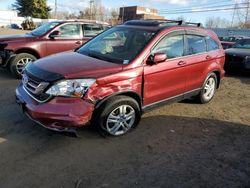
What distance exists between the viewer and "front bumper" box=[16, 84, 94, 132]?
3.79 m

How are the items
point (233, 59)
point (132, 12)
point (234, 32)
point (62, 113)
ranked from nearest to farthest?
point (62, 113)
point (233, 59)
point (234, 32)
point (132, 12)

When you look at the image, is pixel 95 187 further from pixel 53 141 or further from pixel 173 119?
pixel 173 119

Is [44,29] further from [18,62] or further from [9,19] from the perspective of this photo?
[9,19]

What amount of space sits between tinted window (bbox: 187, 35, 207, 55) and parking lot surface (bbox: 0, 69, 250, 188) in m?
1.33

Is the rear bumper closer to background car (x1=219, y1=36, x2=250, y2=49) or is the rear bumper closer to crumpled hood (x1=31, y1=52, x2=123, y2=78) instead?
background car (x1=219, y1=36, x2=250, y2=49)

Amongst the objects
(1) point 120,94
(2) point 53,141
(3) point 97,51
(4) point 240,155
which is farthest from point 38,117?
(4) point 240,155

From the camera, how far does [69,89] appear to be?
152 inches

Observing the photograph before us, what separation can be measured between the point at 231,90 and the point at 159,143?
4.31 metres

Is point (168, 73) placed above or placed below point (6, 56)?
above

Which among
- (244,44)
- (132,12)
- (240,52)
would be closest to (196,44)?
(240,52)

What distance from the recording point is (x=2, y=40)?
7.85m

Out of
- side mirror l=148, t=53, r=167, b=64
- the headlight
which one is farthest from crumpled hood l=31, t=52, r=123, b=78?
side mirror l=148, t=53, r=167, b=64

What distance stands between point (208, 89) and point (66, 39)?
4.72 m

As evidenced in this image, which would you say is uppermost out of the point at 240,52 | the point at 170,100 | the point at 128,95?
the point at 240,52
